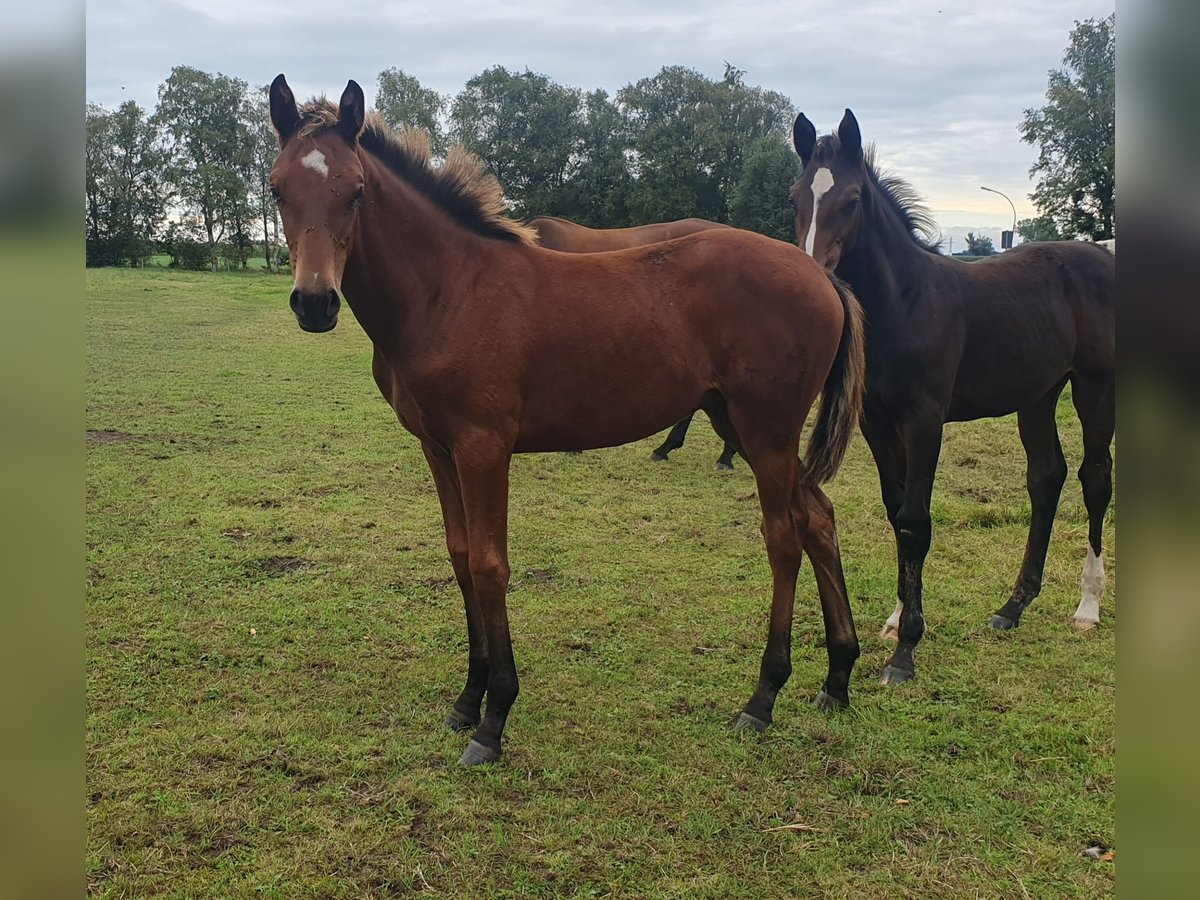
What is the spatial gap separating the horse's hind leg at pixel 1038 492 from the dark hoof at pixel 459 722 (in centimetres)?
286

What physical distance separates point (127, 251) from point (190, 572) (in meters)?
32.2

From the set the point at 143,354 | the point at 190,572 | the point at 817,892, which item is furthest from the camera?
the point at 143,354

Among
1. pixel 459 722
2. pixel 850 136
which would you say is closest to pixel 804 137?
pixel 850 136

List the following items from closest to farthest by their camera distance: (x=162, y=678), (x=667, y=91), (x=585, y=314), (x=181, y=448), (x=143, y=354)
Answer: (x=585, y=314), (x=162, y=678), (x=181, y=448), (x=143, y=354), (x=667, y=91)

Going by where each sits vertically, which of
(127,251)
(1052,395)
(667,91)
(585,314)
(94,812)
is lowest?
(94,812)

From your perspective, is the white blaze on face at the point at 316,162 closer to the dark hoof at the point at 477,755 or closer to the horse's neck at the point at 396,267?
the horse's neck at the point at 396,267

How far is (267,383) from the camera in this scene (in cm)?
1117

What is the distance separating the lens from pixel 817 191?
13.1 feet

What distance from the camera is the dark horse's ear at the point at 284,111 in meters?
2.89

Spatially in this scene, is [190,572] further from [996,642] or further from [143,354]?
[143,354]

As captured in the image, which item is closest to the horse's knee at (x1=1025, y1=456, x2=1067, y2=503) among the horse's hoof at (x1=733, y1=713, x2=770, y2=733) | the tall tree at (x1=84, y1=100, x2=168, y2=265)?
the horse's hoof at (x1=733, y1=713, x2=770, y2=733)

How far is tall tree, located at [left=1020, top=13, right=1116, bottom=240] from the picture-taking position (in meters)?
21.3

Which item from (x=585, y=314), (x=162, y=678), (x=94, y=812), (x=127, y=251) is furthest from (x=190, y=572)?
(x=127, y=251)

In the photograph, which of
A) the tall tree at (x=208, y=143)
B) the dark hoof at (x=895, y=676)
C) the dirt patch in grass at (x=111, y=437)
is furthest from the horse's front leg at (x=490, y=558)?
the tall tree at (x=208, y=143)
